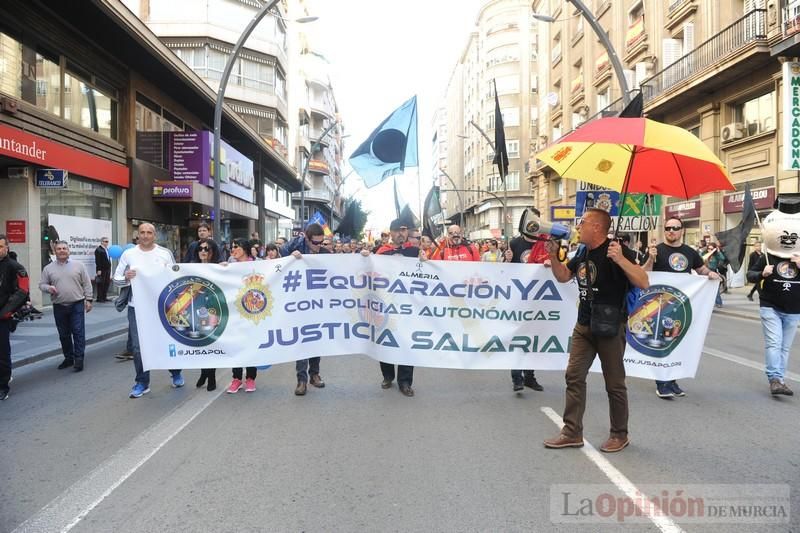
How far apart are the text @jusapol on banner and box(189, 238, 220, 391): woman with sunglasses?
440 mm

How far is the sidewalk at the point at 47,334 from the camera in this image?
923 cm

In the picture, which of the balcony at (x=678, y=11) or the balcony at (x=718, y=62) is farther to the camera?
the balcony at (x=678, y=11)

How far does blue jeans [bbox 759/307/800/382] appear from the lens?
654 cm

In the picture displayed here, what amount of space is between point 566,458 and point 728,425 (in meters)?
1.95

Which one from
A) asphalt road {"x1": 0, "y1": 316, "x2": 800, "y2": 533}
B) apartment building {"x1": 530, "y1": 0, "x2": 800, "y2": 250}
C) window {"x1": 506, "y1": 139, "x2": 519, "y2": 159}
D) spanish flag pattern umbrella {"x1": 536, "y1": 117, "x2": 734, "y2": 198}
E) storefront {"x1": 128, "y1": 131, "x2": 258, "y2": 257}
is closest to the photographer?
asphalt road {"x1": 0, "y1": 316, "x2": 800, "y2": 533}

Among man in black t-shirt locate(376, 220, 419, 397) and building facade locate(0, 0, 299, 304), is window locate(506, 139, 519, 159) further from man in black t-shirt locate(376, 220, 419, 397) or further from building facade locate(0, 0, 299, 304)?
man in black t-shirt locate(376, 220, 419, 397)

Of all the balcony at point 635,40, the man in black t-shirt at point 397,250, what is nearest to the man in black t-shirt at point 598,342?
the man in black t-shirt at point 397,250

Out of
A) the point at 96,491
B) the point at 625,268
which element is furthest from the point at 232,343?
the point at 625,268

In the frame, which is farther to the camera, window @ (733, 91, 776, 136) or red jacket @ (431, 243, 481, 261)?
window @ (733, 91, 776, 136)

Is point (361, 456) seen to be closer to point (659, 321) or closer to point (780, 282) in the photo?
point (659, 321)

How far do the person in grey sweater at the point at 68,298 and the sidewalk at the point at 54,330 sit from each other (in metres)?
0.79

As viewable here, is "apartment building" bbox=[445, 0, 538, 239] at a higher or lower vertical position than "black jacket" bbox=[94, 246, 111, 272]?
higher

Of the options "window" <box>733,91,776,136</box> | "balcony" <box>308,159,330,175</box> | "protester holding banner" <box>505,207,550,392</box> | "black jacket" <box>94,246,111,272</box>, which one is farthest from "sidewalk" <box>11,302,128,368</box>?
"balcony" <box>308,159,330,175</box>

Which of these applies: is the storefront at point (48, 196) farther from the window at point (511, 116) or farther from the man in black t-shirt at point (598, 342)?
the window at point (511, 116)
